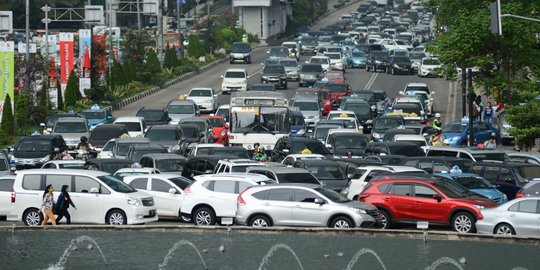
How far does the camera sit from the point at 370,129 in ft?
201

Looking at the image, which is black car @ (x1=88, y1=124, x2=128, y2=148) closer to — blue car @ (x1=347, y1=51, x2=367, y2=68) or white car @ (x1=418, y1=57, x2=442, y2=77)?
white car @ (x1=418, y1=57, x2=442, y2=77)

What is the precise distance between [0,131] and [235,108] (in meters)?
13.4

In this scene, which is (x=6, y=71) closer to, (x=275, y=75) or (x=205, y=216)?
(x=275, y=75)

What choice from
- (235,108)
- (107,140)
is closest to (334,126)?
(235,108)

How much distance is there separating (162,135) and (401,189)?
61.4 ft

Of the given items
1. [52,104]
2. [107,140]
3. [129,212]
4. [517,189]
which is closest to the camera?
[129,212]

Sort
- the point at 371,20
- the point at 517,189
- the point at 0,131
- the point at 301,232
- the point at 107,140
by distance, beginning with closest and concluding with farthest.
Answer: the point at 301,232 → the point at 517,189 → the point at 107,140 → the point at 0,131 → the point at 371,20

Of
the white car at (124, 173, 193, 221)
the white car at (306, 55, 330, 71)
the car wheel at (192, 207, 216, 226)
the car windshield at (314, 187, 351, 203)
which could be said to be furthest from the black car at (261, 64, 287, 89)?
the car windshield at (314, 187, 351, 203)

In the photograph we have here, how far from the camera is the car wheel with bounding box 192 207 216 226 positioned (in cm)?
3300

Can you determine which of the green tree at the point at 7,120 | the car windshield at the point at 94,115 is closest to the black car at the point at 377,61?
the car windshield at the point at 94,115

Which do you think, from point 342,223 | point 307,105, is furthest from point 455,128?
point 342,223

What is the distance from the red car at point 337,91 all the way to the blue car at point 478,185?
34.9 m

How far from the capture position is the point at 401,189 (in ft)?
107

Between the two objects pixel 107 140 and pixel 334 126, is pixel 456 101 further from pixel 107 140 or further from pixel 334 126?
pixel 107 140
